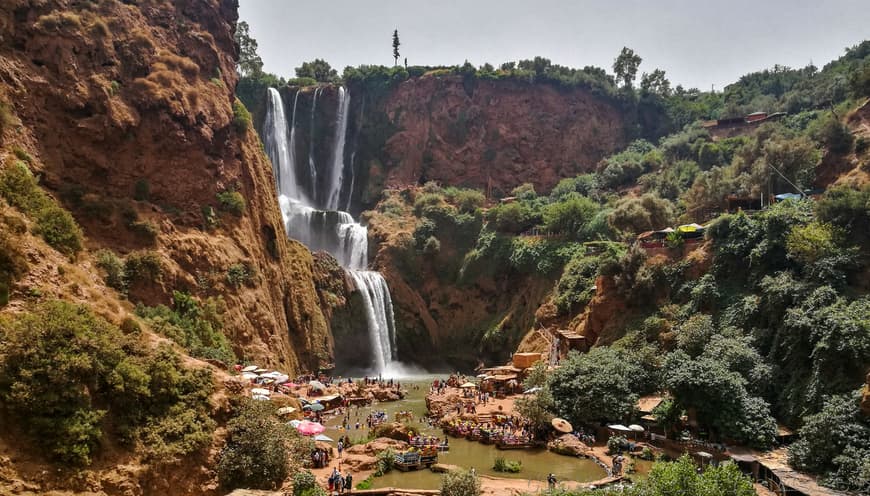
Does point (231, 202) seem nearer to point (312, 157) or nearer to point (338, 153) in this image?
point (312, 157)

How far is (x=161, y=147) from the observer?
1310 inches

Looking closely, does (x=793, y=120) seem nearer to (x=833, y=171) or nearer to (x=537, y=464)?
(x=833, y=171)

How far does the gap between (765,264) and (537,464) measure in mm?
17557

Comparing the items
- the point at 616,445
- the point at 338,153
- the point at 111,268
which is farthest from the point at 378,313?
the point at 616,445

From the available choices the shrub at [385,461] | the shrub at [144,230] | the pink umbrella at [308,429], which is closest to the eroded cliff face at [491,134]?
the shrub at [144,230]

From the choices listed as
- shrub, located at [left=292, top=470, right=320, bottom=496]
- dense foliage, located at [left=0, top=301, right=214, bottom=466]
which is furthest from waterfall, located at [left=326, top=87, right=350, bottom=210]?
shrub, located at [left=292, top=470, right=320, bottom=496]

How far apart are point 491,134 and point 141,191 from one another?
4678cm

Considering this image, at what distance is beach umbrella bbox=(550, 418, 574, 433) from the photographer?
2700cm

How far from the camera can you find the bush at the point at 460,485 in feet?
58.9

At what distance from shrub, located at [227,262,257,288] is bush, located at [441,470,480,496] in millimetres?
19897

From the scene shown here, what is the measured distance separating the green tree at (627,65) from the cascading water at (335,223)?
38253 mm

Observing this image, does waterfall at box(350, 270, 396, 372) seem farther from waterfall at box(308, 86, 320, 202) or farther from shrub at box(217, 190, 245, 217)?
waterfall at box(308, 86, 320, 202)

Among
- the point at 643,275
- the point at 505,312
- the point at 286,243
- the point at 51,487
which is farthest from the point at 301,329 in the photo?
the point at 51,487

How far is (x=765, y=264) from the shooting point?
3148 cm
